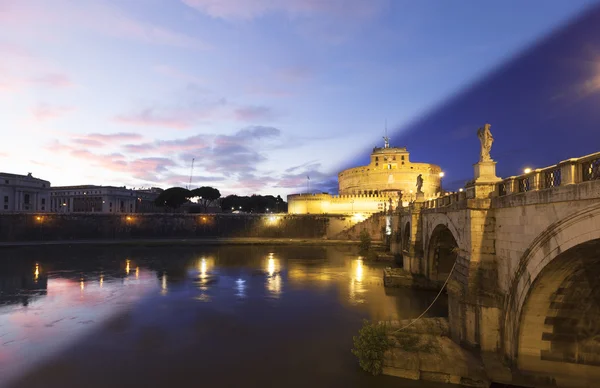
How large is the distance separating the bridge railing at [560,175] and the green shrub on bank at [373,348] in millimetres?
6613

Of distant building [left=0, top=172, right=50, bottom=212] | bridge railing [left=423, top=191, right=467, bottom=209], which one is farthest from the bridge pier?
distant building [left=0, top=172, right=50, bottom=212]

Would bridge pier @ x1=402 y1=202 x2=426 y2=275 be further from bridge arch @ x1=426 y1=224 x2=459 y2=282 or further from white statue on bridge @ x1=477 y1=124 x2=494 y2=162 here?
white statue on bridge @ x1=477 y1=124 x2=494 y2=162

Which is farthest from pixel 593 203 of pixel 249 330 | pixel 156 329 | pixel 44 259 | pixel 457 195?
pixel 44 259

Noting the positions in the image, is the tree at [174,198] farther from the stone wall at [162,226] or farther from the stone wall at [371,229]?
the stone wall at [371,229]

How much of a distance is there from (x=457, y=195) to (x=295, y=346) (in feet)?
34.7

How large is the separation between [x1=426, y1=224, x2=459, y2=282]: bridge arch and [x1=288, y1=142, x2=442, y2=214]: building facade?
55.2 metres

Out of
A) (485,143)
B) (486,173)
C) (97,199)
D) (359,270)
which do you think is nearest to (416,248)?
(359,270)

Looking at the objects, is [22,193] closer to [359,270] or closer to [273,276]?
[273,276]

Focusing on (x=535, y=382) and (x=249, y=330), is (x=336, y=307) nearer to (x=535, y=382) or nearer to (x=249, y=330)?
(x=249, y=330)

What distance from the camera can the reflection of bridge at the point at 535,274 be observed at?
8133mm

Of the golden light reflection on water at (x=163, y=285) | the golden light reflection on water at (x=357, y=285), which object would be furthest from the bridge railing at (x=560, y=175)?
the golden light reflection on water at (x=163, y=285)

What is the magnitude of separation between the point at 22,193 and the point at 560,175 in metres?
117

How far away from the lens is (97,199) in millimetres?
109000

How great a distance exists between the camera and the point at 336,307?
21766 mm
